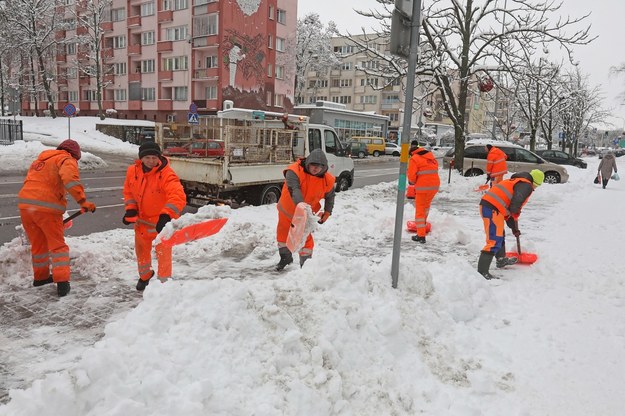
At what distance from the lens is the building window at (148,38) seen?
144 ft

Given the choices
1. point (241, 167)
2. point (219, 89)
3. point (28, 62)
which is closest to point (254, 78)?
point (219, 89)

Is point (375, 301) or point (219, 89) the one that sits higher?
point (219, 89)

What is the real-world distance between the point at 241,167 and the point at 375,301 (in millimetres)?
6229

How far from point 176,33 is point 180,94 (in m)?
5.22

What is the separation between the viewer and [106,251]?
6.30m

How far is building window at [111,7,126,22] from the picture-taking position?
150ft

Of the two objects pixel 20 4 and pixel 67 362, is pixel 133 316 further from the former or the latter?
pixel 20 4

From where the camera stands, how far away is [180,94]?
42750 millimetres

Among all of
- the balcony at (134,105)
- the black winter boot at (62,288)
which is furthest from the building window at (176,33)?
the black winter boot at (62,288)

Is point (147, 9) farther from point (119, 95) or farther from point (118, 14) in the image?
point (119, 95)

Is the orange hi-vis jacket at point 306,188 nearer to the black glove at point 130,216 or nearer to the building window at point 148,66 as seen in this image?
the black glove at point 130,216

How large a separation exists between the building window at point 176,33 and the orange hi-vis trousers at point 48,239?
40.1 m

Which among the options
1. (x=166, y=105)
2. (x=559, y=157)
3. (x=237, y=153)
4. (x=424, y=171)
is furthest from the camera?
(x=166, y=105)

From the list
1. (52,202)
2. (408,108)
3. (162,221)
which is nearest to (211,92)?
(52,202)
